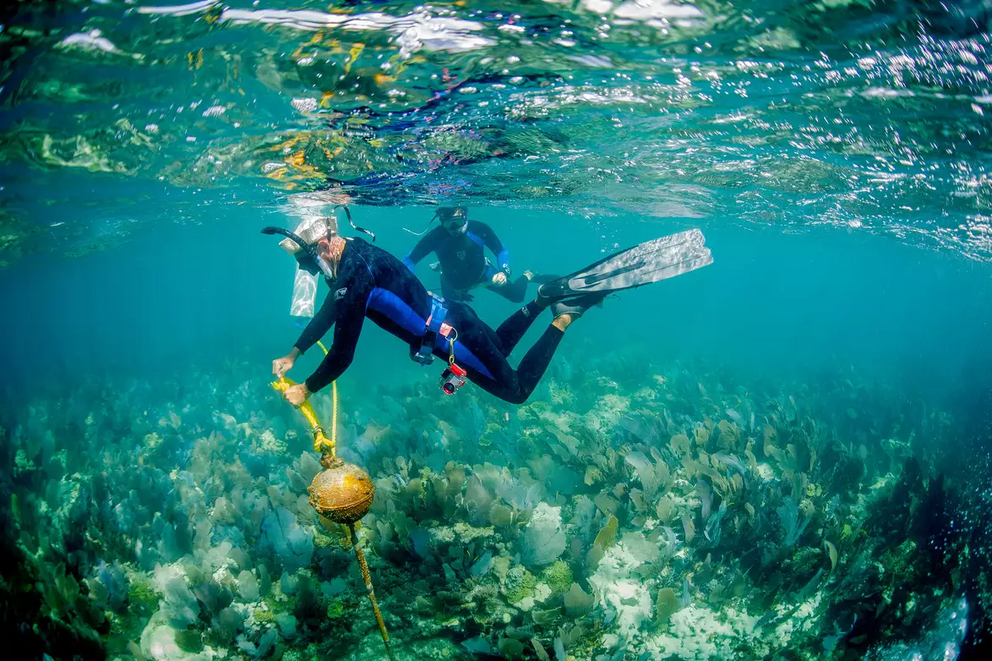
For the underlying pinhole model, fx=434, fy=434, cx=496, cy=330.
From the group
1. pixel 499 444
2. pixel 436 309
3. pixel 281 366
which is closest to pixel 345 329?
pixel 281 366

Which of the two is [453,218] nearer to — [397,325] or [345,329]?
[397,325]

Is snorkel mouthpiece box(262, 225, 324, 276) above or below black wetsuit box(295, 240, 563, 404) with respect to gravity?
above

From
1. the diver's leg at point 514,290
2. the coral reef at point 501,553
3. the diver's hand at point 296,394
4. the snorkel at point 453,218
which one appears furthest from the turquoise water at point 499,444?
the diver's leg at point 514,290

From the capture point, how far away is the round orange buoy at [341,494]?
281cm

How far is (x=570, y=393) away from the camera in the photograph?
13.1 meters

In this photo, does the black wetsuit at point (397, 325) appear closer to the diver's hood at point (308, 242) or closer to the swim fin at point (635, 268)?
the diver's hood at point (308, 242)

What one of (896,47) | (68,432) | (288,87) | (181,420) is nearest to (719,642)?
(896,47)

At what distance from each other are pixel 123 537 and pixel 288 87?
6.37m

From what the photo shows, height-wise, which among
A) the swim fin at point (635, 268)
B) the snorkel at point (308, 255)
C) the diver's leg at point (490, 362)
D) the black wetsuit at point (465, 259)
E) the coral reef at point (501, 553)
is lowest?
the coral reef at point (501, 553)

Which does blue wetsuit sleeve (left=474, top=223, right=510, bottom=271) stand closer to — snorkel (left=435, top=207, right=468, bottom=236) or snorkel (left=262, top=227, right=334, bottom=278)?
snorkel (left=435, top=207, right=468, bottom=236)

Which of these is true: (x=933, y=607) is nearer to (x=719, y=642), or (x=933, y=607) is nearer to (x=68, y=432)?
(x=719, y=642)

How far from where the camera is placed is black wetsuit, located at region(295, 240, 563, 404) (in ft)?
12.5

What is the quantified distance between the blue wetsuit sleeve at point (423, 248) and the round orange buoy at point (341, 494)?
7.25 m

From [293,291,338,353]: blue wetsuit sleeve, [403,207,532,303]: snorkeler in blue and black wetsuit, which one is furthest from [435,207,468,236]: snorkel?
[293,291,338,353]: blue wetsuit sleeve
